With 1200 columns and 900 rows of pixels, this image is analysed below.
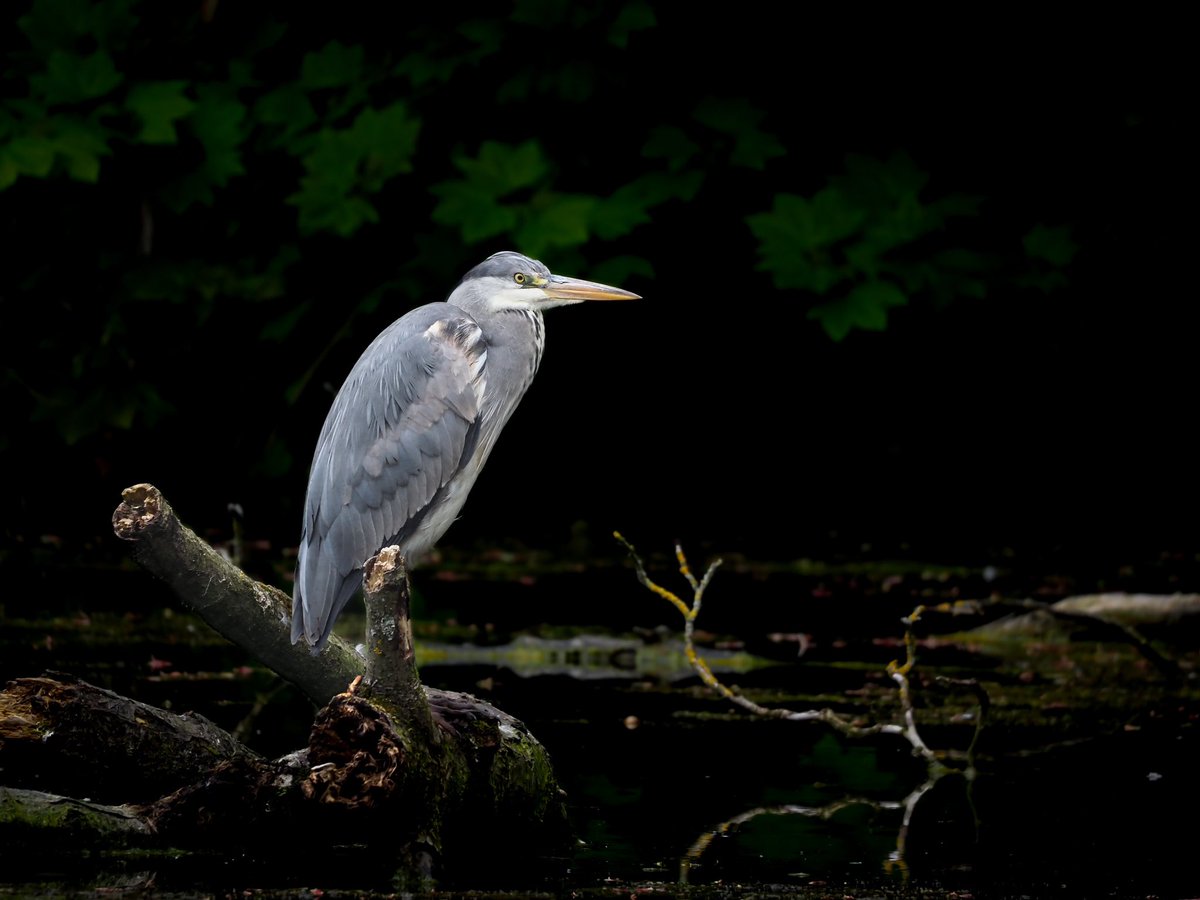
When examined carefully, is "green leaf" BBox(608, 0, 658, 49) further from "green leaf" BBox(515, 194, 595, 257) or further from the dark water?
the dark water

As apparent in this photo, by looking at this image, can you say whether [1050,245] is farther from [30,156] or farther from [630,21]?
[30,156]

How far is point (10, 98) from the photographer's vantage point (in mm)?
9938

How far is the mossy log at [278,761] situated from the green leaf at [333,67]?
6.77 metres

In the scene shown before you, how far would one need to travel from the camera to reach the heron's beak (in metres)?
5.61

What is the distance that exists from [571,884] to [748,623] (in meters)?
4.41

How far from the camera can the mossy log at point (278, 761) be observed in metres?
3.68

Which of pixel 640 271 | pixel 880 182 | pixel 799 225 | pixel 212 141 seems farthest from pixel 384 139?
pixel 880 182

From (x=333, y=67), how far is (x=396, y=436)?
570 centimetres

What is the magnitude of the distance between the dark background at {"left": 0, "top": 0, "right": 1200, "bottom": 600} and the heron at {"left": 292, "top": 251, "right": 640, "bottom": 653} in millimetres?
4288

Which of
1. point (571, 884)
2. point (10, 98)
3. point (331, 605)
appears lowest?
point (571, 884)

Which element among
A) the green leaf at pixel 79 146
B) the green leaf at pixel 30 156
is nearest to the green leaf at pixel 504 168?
the green leaf at pixel 79 146

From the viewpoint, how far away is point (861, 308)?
955 cm

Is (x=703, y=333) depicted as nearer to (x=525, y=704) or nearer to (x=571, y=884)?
(x=525, y=704)

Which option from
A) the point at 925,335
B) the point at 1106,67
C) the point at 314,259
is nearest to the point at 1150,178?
the point at 1106,67
